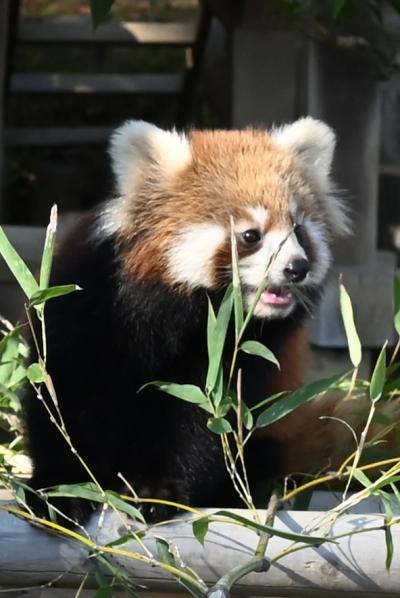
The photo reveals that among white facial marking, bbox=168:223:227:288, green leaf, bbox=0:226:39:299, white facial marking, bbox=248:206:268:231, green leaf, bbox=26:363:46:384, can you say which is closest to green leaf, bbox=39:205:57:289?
green leaf, bbox=0:226:39:299

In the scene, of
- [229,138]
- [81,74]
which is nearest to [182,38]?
[81,74]

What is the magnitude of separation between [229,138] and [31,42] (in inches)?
137

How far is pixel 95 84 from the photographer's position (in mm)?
6145

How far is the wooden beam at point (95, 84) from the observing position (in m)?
6.14

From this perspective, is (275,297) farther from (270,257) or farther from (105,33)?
(105,33)

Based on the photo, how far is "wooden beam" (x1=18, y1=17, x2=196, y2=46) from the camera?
19.2 ft

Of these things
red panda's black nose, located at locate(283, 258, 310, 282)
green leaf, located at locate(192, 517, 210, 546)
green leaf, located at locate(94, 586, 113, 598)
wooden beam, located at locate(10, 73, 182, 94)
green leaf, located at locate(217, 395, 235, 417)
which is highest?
wooden beam, located at locate(10, 73, 182, 94)

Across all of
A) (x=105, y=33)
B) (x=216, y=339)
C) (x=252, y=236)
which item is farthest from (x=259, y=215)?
(x=105, y=33)

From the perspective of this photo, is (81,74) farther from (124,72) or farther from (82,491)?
(82,491)

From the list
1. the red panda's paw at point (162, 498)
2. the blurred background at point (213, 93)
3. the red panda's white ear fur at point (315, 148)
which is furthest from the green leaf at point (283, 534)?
the blurred background at point (213, 93)

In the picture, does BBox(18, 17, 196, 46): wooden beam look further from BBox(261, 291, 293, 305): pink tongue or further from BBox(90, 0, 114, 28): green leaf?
BBox(261, 291, 293, 305): pink tongue

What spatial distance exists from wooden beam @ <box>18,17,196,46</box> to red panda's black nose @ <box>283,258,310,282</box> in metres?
3.59

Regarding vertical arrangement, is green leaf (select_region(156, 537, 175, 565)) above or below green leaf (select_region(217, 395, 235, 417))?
below

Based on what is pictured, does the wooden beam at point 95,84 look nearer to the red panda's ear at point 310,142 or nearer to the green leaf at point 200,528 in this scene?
the red panda's ear at point 310,142
